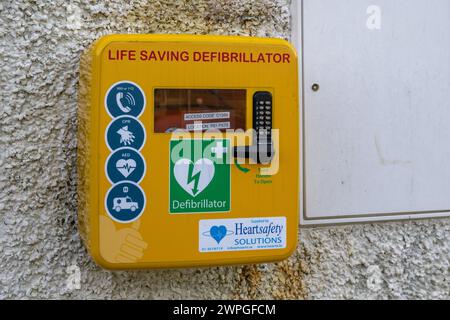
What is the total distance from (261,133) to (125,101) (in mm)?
328

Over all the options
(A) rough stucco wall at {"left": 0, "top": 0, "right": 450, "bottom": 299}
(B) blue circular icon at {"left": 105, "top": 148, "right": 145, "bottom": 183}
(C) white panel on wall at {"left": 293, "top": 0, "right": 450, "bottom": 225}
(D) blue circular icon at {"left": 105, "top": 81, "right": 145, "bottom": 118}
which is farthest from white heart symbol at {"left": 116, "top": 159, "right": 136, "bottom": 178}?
(C) white panel on wall at {"left": 293, "top": 0, "right": 450, "bottom": 225}

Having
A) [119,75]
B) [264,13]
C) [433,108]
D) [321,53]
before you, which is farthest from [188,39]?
[433,108]

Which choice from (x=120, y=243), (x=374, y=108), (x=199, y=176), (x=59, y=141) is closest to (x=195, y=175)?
(x=199, y=176)

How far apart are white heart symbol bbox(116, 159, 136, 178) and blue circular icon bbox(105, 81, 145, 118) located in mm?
106

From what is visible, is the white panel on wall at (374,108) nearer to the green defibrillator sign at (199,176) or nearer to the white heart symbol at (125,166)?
the green defibrillator sign at (199,176)

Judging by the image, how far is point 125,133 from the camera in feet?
4.03

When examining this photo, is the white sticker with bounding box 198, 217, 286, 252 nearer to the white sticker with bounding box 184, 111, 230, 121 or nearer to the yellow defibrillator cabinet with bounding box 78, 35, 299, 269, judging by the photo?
the yellow defibrillator cabinet with bounding box 78, 35, 299, 269

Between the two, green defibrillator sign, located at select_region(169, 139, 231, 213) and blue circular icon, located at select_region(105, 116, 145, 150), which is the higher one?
blue circular icon, located at select_region(105, 116, 145, 150)

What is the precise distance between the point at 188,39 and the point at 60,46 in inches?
13.8

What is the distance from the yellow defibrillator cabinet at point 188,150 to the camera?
4.02 ft

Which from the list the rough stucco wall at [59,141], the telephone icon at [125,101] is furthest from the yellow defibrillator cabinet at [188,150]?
the rough stucco wall at [59,141]

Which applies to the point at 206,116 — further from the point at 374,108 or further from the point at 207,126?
the point at 374,108

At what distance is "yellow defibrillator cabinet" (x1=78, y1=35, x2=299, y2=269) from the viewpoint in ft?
4.02
